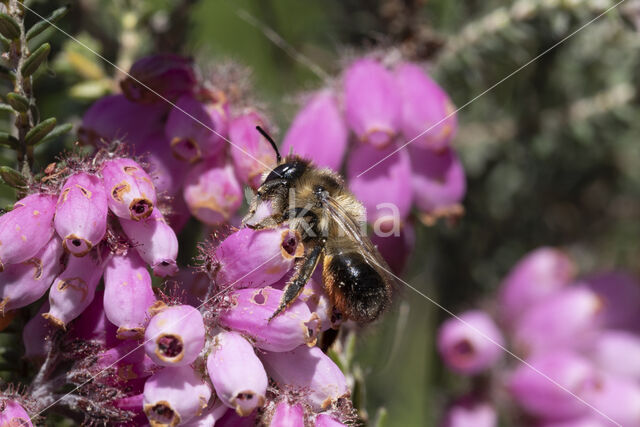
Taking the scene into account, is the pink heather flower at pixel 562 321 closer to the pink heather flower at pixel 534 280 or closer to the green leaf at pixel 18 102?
the pink heather flower at pixel 534 280

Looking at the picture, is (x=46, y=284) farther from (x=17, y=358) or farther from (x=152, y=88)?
(x=152, y=88)

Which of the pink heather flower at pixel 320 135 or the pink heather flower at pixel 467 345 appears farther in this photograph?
the pink heather flower at pixel 467 345

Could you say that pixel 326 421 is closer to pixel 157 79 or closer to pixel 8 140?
pixel 8 140

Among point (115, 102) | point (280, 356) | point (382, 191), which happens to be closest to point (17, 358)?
point (280, 356)

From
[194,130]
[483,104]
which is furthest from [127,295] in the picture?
[483,104]

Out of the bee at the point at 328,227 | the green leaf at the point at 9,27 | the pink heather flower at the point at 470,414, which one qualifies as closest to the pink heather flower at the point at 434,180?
the bee at the point at 328,227

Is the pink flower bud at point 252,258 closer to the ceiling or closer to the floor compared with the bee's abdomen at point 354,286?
closer to the ceiling
